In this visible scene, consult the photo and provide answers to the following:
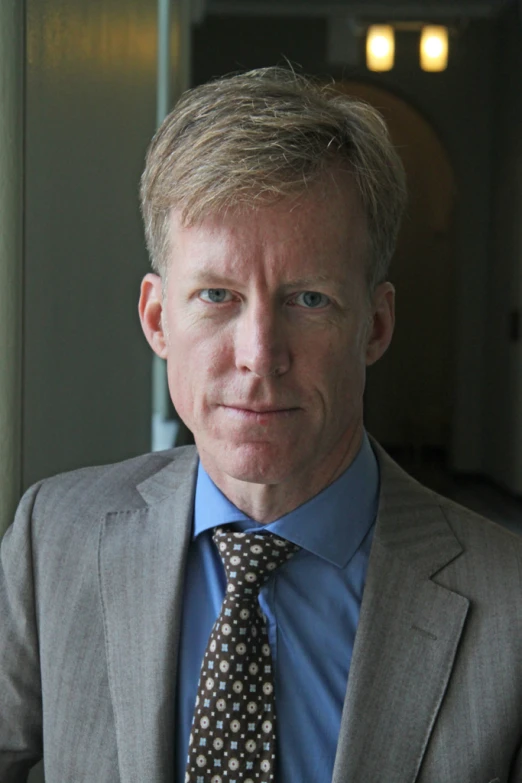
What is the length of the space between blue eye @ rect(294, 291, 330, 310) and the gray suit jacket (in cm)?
29

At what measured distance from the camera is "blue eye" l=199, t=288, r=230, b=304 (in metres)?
1.19

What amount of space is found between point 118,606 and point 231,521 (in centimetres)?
19

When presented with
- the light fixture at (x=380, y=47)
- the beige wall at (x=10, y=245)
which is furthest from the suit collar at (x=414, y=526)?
the light fixture at (x=380, y=47)

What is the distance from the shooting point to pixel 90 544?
4.32ft

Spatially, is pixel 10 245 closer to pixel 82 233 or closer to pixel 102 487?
pixel 102 487

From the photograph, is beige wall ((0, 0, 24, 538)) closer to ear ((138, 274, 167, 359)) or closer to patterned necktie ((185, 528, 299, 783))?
ear ((138, 274, 167, 359))

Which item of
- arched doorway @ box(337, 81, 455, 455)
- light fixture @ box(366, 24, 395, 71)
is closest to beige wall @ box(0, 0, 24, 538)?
arched doorway @ box(337, 81, 455, 455)

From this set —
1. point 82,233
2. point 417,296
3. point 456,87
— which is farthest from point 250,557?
point 456,87

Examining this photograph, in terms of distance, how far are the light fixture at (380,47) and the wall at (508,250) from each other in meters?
0.66

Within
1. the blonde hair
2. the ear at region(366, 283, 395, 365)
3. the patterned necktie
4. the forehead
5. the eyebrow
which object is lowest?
the patterned necktie

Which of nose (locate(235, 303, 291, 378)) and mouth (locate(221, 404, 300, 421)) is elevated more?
nose (locate(235, 303, 291, 378))

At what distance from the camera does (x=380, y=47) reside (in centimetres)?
575

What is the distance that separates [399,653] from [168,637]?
296 mm

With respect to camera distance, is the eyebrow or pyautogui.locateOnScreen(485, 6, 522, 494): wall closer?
the eyebrow
